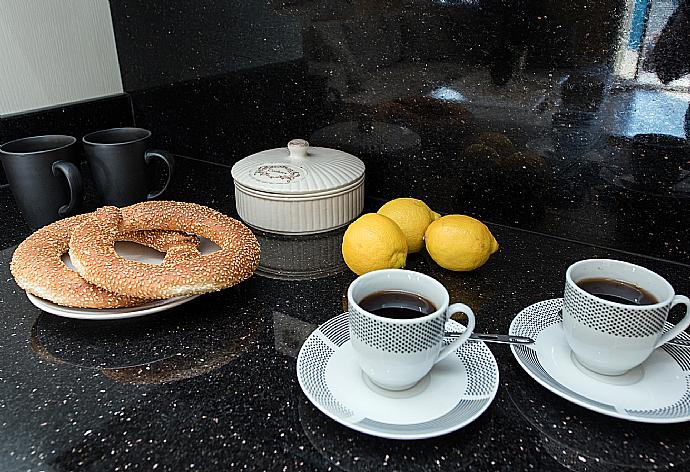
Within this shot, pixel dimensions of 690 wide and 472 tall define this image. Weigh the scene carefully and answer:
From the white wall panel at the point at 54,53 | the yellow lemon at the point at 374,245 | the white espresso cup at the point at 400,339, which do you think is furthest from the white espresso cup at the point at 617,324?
the white wall panel at the point at 54,53

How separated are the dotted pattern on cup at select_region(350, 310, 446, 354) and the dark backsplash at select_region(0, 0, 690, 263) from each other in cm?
46

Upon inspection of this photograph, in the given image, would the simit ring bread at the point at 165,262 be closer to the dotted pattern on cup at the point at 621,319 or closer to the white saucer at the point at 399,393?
the white saucer at the point at 399,393

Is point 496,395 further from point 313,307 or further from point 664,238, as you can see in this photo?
point 664,238

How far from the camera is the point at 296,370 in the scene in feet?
2.01

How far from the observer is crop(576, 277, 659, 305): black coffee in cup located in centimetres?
58

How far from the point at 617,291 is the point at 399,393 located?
0.26 metres

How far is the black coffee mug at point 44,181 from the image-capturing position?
874mm

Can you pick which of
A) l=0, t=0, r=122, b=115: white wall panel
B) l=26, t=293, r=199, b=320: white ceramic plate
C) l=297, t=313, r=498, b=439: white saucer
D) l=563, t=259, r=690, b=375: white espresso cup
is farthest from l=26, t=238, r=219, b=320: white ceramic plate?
l=0, t=0, r=122, b=115: white wall panel

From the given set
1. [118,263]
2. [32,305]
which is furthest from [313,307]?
[32,305]

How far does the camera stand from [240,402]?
58 centimetres

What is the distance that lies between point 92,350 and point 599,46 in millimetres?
784

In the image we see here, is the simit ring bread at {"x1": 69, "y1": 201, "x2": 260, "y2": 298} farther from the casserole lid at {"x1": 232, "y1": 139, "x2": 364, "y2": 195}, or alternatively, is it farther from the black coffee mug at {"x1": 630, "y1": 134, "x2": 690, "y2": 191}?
the black coffee mug at {"x1": 630, "y1": 134, "x2": 690, "y2": 191}

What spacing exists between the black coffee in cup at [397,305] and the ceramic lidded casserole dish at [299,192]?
1.11 feet

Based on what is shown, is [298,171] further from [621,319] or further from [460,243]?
[621,319]
